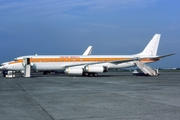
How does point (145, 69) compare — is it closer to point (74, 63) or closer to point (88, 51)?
point (74, 63)

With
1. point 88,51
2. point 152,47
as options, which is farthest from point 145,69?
point 88,51

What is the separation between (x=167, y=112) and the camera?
811 cm

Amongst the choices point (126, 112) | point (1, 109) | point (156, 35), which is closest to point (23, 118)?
point (1, 109)

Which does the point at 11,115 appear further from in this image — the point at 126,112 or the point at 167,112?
the point at 167,112

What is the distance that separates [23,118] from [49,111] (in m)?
1.22

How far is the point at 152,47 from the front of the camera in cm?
4369

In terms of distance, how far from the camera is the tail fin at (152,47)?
142 ft

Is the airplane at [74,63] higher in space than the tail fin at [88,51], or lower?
lower

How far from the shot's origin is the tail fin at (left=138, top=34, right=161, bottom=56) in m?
43.4

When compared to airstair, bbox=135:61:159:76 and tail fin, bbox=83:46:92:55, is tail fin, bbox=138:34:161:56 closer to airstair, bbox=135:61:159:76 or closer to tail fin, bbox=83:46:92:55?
airstair, bbox=135:61:159:76

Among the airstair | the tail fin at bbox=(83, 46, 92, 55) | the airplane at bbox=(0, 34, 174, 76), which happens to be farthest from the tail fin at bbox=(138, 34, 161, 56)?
the tail fin at bbox=(83, 46, 92, 55)

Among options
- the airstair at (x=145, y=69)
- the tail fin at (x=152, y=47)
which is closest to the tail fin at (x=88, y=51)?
the tail fin at (x=152, y=47)

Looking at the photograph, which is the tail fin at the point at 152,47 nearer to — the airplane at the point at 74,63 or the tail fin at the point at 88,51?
the airplane at the point at 74,63

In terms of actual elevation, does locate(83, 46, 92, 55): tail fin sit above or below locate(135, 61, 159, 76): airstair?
above
